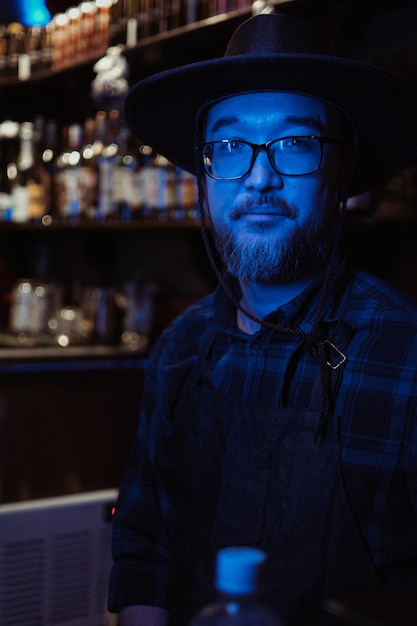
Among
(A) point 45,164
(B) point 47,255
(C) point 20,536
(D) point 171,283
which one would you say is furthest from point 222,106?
(B) point 47,255

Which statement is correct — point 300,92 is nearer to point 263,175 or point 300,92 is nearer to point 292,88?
point 292,88

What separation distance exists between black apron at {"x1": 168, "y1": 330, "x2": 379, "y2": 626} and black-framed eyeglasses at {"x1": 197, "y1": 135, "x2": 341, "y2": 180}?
34 centimetres

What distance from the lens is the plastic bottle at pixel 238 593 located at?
2.14 ft

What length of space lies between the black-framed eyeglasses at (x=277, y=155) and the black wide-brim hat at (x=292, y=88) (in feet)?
0.31

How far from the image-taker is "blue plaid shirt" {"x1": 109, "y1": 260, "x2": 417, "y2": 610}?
47.4 inches

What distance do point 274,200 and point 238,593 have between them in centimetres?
76

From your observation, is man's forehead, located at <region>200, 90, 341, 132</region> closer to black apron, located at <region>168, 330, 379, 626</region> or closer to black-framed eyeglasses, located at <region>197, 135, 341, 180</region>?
black-framed eyeglasses, located at <region>197, 135, 341, 180</region>

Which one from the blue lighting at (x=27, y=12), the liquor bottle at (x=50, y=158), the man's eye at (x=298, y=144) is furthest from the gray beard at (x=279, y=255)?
the liquor bottle at (x=50, y=158)

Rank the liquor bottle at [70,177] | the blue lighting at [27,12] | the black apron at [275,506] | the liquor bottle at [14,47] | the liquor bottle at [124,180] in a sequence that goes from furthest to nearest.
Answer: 1. the liquor bottle at [14,47]
2. the liquor bottle at [70,177]
3. the liquor bottle at [124,180]
4. the blue lighting at [27,12]
5. the black apron at [275,506]

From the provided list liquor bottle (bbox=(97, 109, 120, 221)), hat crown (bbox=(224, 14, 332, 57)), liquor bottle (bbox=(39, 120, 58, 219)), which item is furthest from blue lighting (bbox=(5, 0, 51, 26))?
hat crown (bbox=(224, 14, 332, 57))

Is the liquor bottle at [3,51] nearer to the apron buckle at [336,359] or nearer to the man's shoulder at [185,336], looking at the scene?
the man's shoulder at [185,336]

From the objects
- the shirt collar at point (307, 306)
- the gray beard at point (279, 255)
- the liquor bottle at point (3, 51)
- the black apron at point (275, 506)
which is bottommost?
the black apron at point (275, 506)

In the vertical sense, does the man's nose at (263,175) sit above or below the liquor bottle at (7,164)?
below

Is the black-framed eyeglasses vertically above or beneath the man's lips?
above
